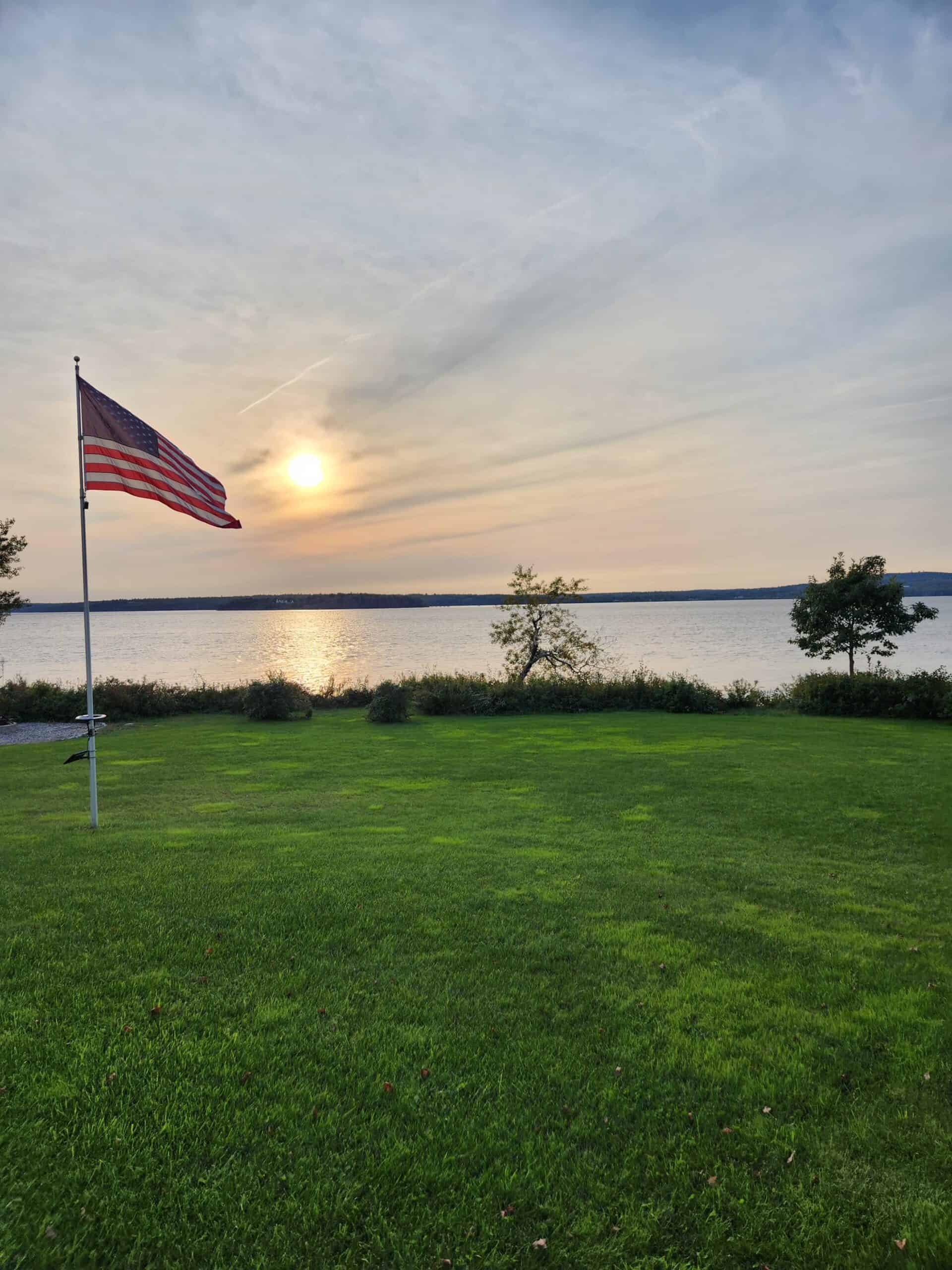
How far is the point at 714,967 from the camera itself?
4.83m

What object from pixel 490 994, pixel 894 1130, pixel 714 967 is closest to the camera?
pixel 894 1130

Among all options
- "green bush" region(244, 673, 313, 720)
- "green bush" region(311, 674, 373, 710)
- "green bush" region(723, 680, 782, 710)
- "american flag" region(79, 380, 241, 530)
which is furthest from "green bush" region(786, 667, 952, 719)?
"american flag" region(79, 380, 241, 530)

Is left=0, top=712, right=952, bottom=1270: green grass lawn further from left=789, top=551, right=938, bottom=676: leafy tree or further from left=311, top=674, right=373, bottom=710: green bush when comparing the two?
left=789, top=551, right=938, bottom=676: leafy tree

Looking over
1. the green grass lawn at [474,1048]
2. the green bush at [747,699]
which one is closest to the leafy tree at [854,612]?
the green bush at [747,699]

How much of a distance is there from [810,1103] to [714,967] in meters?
1.43

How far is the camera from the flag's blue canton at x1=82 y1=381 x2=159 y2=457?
8.12 meters

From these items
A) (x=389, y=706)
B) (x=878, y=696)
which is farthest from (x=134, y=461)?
(x=878, y=696)

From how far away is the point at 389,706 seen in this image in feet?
65.8

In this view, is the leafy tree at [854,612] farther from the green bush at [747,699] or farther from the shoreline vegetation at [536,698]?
the green bush at [747,699]

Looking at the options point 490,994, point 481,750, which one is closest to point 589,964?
point 490,994

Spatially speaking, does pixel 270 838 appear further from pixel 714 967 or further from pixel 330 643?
pixel 330 643

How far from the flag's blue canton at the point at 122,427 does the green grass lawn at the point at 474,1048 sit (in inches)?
193

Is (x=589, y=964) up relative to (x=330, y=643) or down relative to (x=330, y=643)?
down

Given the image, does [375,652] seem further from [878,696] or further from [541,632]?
[878,696]
